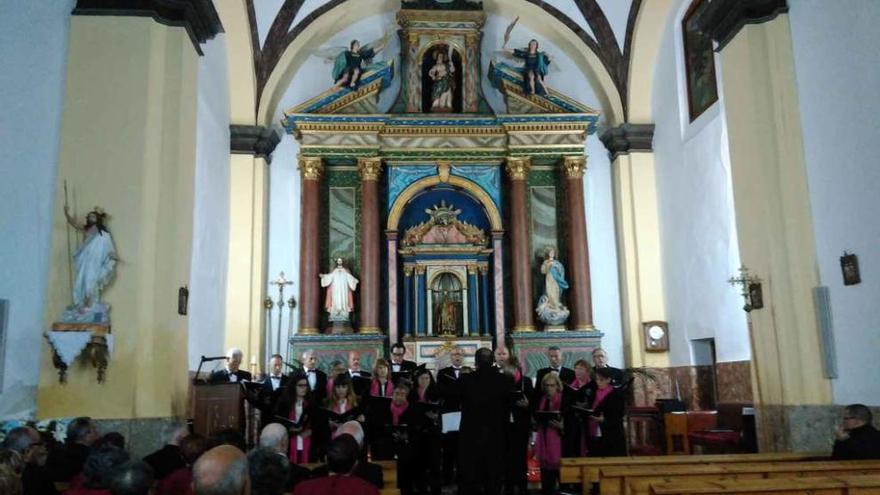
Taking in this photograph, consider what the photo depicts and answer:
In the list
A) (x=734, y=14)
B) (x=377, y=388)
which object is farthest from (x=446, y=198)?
(x=377, y=388)

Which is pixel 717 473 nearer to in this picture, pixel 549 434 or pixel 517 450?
pixel 549 434

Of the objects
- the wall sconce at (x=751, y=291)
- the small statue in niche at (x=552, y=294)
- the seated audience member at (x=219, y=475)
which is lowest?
the seated audience member at (x=219, y=475)

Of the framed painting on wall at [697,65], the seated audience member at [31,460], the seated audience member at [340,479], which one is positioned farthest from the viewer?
the framed painting on wall at [697,65]

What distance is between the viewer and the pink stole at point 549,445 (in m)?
7.36

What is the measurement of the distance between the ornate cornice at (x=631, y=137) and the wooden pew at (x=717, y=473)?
9.78 meters

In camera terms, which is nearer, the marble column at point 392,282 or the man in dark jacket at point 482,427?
the man in dark jacket at point 482,427

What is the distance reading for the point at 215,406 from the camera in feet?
28.6

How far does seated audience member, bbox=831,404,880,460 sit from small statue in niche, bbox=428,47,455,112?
10.1 metres

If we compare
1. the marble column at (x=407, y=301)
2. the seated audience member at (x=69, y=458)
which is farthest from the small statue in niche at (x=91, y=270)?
the marble column at (x=407, y=301)

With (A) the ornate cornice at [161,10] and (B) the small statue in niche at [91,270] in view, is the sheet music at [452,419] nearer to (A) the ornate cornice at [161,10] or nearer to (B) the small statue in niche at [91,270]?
(B) the small statue in niche at [91,270]

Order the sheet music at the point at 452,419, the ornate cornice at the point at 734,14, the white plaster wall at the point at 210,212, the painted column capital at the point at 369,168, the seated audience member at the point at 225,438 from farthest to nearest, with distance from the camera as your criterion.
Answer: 1. the painted column capital at the point at 369,168
2. the white plaster wall at the point at 210,212
3. the ornate cornice at the point at 734,14
4. the sheet music at the point at 452,419
5. the seated audience member at the point at 225,438

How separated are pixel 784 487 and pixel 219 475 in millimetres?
2762

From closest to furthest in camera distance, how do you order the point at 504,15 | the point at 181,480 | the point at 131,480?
the point at 131,480 < the point at 181,480 < the point at 504,15

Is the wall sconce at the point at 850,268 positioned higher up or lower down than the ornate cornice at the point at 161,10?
lower down
